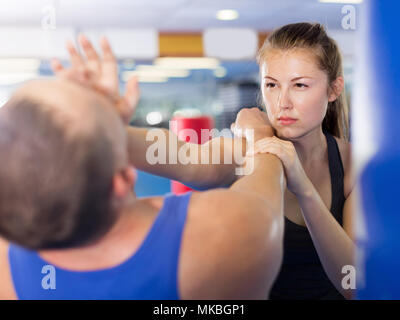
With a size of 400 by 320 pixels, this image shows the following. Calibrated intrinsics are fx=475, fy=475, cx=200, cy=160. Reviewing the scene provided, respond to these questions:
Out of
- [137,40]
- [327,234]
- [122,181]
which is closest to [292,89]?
[327,234]

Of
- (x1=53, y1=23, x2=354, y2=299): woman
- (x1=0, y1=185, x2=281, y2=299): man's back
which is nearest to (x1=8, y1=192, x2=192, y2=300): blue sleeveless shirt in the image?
(x1=0, y1=185, x2=281, y2=299): man's back

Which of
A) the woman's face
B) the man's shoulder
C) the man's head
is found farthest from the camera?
the woman's face

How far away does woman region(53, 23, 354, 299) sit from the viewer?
1.81 feet

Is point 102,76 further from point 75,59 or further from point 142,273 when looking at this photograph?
point 142,273

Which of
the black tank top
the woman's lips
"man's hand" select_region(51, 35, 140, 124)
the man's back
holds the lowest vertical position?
the black tank top

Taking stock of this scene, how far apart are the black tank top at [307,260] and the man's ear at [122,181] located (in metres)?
A: 0.27

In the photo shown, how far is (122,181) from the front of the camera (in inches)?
14.6

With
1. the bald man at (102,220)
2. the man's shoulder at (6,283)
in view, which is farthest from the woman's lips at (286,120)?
the man's shoulder at (6,283)

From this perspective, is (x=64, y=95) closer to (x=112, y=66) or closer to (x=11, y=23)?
(x=112, y=66)

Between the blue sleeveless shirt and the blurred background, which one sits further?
the blurred background

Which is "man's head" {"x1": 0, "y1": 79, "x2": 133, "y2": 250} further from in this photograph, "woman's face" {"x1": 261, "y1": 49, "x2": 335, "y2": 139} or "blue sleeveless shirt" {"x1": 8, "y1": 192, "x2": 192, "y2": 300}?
"woman's face" {"x1": 261, "y1": 49, "x2": 335, "y2": 139}

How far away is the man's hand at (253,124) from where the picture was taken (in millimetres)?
583

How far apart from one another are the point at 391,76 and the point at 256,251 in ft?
0.69

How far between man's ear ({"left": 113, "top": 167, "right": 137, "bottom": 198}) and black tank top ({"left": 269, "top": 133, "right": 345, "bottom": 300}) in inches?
10.7
